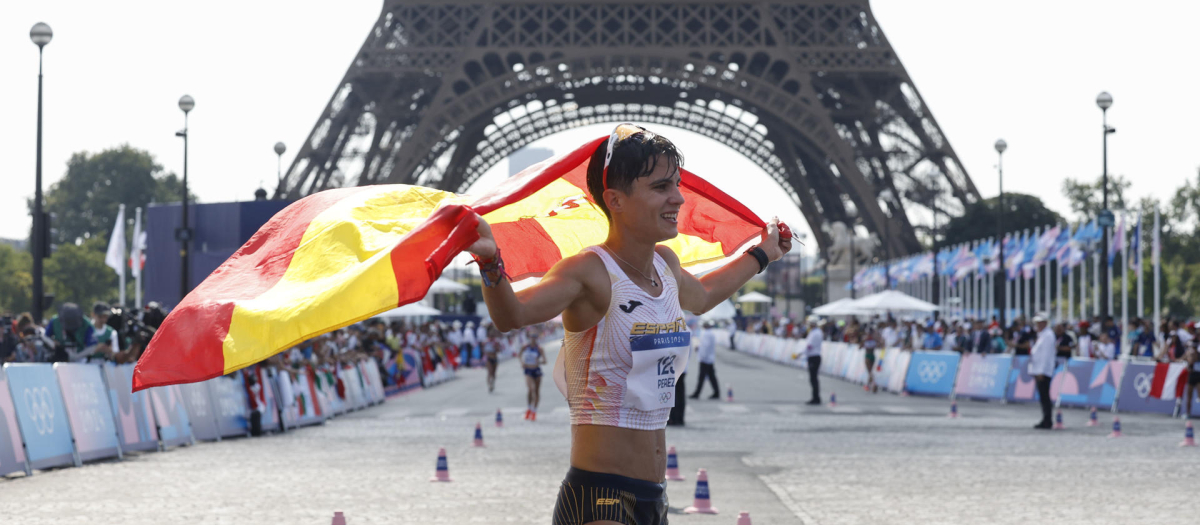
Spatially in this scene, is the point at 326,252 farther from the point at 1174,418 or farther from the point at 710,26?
the point at 710,26

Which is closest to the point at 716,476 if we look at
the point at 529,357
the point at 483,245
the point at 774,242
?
the point at 774,242

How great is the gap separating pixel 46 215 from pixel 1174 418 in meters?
16.9

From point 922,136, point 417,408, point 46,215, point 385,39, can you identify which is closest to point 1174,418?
Result: point 417,408

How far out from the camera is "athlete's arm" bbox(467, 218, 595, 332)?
3.39 metres

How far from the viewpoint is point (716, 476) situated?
1184cm

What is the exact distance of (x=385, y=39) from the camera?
51969 millimetres

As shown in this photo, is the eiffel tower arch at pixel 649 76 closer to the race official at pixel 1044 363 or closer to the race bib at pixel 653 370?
the race official at pixel 1044 363

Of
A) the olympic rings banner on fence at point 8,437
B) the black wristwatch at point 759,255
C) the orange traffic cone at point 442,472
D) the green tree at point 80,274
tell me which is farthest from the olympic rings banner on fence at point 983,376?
the green tree at point 80,274

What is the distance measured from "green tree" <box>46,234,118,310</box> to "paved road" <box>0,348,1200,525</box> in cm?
6272

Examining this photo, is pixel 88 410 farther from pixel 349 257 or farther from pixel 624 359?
pixel 624 359

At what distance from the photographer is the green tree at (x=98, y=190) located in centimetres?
8938

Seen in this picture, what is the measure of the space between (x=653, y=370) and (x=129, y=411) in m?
11.4

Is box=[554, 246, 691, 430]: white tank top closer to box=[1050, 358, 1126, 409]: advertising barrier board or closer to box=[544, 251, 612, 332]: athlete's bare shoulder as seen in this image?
box=[544, 251, 612, 332]: athlete's bare shoulder

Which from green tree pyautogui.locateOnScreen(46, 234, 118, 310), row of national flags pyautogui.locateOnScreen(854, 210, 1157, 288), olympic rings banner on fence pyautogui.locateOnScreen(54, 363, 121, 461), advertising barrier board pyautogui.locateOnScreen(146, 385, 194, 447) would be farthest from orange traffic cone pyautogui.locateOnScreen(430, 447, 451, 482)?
green tree pyautogui.locateOnScreen(46, 234, 118, 310)
